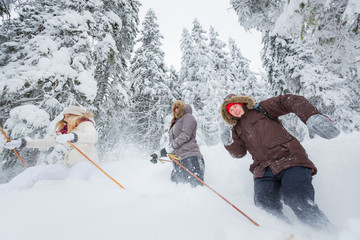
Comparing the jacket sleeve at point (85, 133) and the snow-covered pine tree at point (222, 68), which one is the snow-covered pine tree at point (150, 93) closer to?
the snow-covered pine tree at point (222, 68)

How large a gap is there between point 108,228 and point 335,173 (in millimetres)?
3397

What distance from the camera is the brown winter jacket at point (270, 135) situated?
2.30m

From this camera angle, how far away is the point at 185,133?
154 inches

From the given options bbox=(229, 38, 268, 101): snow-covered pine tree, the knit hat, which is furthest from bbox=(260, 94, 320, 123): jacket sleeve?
bbox=(229, 38, 268, 101): snow-covered pine tree

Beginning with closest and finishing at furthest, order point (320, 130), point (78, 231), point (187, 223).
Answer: point (78, 231)
point (187, 223)
point (320, 130)

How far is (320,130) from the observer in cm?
206

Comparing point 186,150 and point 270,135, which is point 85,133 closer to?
point 186,150

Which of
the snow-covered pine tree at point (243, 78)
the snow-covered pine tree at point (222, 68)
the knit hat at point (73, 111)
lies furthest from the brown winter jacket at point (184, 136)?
the snow-covered pine tree at point (243, 78)

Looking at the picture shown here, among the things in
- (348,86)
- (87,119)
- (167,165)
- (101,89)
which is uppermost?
(348,86)

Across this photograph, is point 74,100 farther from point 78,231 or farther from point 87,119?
point 78,231

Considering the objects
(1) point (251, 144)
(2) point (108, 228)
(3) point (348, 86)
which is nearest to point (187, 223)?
(2) point (108, 228)

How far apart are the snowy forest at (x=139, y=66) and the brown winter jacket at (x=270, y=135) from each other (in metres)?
1.12

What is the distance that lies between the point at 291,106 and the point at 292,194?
1.11 meters

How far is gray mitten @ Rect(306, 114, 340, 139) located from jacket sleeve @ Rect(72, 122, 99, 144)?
3.25 metres
